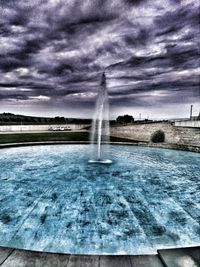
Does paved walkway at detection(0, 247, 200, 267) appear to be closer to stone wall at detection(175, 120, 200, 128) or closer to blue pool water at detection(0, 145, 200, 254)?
blue pool water at detection(0, 145, 200, 254)

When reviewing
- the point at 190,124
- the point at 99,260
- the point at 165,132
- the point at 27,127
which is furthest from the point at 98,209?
the point at 27,127

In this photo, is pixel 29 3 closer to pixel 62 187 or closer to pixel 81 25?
pixel 81 25

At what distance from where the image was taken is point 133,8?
11633mm

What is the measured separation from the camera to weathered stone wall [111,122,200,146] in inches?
675

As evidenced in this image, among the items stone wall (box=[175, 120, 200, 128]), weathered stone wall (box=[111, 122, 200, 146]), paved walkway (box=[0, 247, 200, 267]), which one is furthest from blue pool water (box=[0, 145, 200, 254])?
stone wall (box=[175, 120, 200, 128])

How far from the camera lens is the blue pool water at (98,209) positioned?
343cm

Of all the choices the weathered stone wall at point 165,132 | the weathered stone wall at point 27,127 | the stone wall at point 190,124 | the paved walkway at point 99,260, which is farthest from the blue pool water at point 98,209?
the weathered stone wall at point 27,127

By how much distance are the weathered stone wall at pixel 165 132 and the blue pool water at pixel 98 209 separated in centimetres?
926

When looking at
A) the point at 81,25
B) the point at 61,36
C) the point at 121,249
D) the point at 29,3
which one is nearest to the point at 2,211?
the point at 121,249

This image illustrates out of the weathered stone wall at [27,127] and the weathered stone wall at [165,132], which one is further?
the weathered stone wall at [27,127]

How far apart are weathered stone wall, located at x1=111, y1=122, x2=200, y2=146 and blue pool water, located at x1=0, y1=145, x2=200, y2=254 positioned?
9264 mm

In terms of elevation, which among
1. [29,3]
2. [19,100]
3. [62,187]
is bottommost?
[62,187]

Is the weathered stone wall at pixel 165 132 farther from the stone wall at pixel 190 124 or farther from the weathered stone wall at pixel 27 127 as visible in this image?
the weathered stone wall at pixel 27 127

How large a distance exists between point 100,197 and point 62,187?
1480 millimetres
